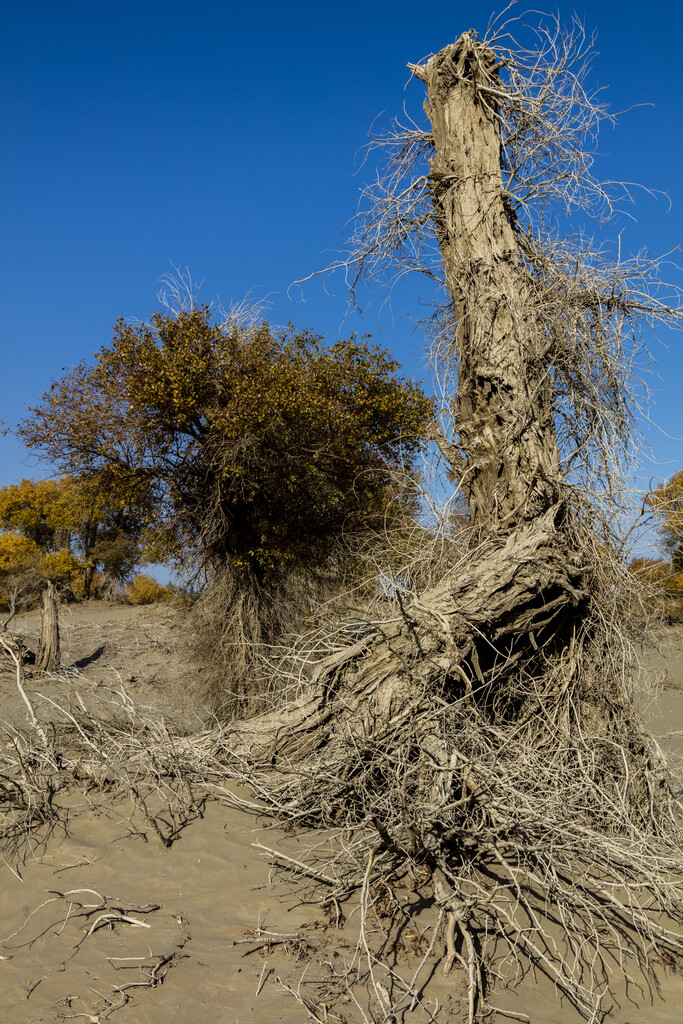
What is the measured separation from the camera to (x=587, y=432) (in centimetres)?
646

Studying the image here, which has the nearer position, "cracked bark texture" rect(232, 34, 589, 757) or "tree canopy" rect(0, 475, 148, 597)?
"cracked bark texture" rect(232, 34, 589, 757)

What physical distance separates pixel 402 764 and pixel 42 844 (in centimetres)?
258

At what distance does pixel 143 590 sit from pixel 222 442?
1054 inches

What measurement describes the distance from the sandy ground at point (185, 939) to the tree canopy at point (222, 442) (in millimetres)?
5667

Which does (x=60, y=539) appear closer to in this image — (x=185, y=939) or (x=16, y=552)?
(x=16, y=552)

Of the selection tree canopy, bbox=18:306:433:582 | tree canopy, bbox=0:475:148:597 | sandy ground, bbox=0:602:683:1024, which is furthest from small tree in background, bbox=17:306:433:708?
tree canopy, bbox=0:475:148:597

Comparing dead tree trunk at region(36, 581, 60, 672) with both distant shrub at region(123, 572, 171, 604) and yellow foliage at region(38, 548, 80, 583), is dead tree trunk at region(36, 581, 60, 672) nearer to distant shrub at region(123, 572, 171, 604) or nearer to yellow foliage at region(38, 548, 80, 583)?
yellow foliage at region(38, 548, 80, 583)

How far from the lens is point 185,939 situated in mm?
3986

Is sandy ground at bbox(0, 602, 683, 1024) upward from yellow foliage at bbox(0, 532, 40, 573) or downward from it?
downward

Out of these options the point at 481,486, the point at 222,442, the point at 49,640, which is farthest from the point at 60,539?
the point at 481,486

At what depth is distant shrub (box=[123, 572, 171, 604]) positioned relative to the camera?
3397 cm

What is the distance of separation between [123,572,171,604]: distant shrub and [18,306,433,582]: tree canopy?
75.5ft

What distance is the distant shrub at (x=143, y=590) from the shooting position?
3397 cm

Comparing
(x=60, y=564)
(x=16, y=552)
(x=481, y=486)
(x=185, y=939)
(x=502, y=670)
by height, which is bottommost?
(x=185, y=939)
